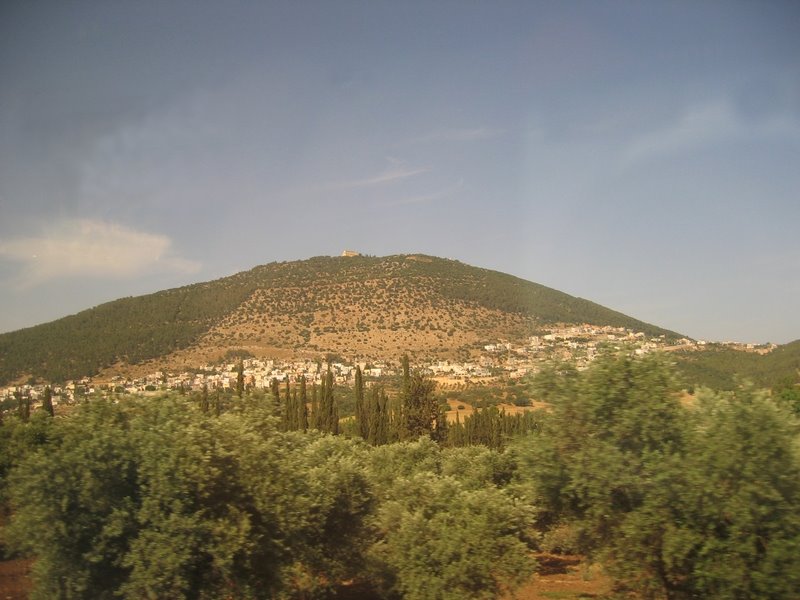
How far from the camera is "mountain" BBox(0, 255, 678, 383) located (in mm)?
114375

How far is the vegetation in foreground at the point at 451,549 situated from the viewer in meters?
10.1

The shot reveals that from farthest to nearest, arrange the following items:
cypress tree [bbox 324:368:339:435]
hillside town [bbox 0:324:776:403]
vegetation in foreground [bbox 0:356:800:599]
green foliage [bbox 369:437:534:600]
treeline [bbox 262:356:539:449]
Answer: hillside town [bbox 0:324:776:403] → cypress tree [bbox 324:368:339:435] → treeline [bbox 262:356:539:449] → green foliage [bbox 369:437:534:600] → vegetation in foreground [bbox 0:356:800:599]

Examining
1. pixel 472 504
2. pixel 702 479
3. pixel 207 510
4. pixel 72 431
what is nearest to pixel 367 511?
pixel 472 504

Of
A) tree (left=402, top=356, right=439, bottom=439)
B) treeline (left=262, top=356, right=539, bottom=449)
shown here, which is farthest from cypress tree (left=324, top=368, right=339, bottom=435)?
tree (left=402, top=356, right=439, bottom=439)

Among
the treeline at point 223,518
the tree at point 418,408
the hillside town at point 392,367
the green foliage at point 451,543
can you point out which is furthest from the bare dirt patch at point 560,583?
the hillside town at point 392,367

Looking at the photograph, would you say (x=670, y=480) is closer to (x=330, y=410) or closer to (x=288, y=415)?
(x=288, y=415)

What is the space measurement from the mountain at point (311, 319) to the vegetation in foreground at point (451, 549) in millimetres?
99385

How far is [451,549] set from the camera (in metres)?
14.1

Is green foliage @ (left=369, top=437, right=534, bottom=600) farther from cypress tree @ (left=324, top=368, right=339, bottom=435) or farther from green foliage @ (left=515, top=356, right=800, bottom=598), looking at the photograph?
cypress tree @ (left=324, top=368, right=339, bottom=435)

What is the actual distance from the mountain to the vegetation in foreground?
9939 cm

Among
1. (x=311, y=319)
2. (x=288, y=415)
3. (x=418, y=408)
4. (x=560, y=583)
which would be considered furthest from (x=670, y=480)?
(x=311, y=319)

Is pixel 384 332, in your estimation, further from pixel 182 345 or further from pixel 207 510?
pixel 207 510

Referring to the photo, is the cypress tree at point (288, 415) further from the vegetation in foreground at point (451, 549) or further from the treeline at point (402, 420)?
the vegetation in foreground at point (451, 549)

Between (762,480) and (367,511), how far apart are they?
10317 mm
